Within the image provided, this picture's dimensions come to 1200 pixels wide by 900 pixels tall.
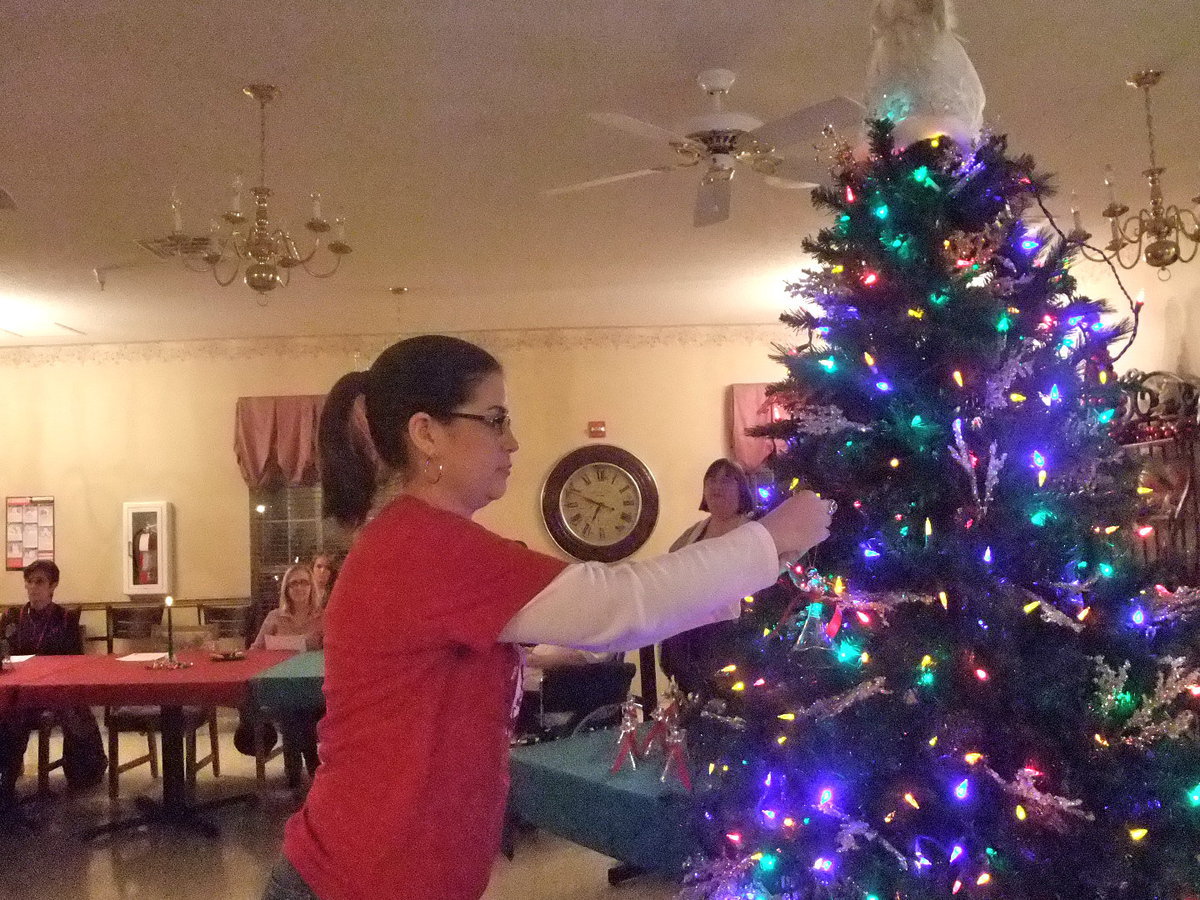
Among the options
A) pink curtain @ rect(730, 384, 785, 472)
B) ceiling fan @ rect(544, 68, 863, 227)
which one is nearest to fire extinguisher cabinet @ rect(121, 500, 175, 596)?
pink curtain @ rect(730, 384, 785, 472)

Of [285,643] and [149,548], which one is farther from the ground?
[149,548]

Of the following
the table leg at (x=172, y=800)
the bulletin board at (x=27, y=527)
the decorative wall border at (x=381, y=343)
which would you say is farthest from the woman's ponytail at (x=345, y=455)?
the bulletin board at (x=27, y=527)

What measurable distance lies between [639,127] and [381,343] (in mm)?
4480

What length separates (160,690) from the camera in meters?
3.76

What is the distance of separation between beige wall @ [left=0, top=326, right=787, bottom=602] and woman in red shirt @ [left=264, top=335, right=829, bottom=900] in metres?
5.45

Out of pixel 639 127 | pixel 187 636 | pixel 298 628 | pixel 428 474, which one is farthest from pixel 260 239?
pixel 187 636

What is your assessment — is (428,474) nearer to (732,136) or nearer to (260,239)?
(732,136)

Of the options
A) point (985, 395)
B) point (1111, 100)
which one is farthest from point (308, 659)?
point (1111, 100)

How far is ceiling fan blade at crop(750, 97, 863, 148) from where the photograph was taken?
2393 mm

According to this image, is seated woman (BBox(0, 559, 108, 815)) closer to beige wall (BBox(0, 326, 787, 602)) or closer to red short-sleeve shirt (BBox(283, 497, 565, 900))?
beige wall (BBox(0, 326, 787, 602))

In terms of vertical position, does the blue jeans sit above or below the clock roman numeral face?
below

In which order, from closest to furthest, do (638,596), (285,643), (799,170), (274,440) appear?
(638,596)
(799,170)
(285,643)
(274,440)

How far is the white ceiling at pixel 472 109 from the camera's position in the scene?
2439 mm

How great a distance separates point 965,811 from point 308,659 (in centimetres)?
339
